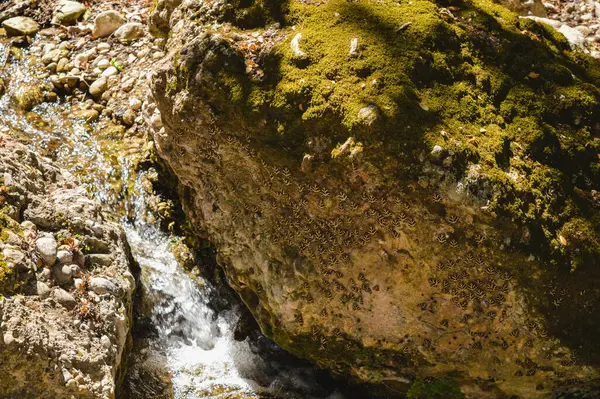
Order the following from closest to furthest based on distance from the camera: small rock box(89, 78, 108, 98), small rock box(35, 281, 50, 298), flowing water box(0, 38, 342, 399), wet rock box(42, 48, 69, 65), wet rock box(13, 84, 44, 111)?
1. small rock box(35, 281, 50, 298)
2. flowing water box(0, 38, 342, 399)
3. wet rock box(13, 84, 44, 111)
4. small rock box(89, 78, 108, 98)
5. wet rock box(42, 48, 69, 65)

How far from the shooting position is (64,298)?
4145mm

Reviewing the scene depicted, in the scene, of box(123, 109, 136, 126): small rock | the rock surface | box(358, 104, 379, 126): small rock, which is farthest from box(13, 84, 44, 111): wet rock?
box(358, 104, 379, 126): small rock

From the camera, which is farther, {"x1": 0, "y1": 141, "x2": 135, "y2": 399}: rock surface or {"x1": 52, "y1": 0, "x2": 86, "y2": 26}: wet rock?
{"x1": 52, "y1": 0, "x2": 86, "y2": 26}: wet rock

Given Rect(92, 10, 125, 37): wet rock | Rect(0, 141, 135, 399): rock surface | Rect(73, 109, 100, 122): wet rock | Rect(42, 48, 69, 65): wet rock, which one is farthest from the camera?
Rect(92, 10, 125, 37): wet rock

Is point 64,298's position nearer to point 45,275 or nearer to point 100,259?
point 45,275

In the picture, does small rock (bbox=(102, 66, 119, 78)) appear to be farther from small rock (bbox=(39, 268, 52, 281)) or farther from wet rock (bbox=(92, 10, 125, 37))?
small rock (bbox=(39, 268, 52, 281))

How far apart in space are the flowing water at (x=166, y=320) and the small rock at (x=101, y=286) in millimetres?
945

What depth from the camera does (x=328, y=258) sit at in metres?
4.44

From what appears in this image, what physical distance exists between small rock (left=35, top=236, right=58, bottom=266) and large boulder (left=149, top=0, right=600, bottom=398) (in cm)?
139

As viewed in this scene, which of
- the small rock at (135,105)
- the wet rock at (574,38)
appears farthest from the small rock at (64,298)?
the wet rock at (574,38)

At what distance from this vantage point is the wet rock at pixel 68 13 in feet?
28.5

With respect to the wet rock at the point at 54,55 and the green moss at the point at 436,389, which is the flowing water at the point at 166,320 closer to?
the green moss at the point at 436,389

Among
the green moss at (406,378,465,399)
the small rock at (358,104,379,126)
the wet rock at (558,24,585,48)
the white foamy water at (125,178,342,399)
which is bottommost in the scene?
the white foamy water at (125,178,342,399)

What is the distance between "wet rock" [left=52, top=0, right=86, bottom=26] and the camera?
8.68 metres
